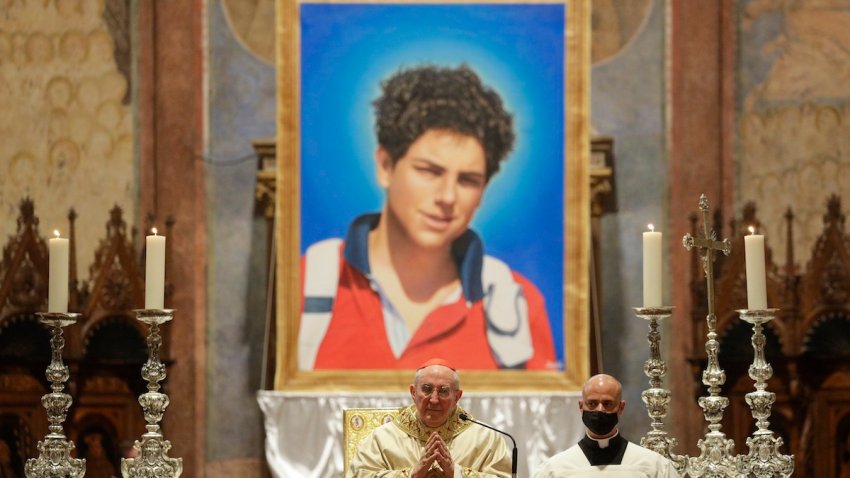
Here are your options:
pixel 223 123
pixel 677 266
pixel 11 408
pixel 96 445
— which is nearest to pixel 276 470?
pixel 96 445

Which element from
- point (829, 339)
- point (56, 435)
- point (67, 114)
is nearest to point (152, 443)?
point (56, 435)

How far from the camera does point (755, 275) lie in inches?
238

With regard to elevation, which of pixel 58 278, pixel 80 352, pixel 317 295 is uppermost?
pixel 58 278

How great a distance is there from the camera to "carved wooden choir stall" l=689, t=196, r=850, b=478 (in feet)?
31.8

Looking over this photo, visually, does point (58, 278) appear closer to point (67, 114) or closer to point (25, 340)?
point (25, 340)

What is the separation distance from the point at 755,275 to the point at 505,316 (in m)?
4.29

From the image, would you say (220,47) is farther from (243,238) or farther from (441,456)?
(441,456)

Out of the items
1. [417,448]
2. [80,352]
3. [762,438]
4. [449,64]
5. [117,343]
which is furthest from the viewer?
[449,64]

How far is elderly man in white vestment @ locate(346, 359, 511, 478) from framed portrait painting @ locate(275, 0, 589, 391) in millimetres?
3570

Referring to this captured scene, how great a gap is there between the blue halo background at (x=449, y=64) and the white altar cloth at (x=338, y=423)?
2.96 ft

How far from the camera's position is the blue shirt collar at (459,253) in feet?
33.7

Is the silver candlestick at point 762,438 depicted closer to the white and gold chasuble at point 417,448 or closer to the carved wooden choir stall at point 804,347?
the white and gold chasuble at point 417,448

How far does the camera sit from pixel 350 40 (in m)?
10.4

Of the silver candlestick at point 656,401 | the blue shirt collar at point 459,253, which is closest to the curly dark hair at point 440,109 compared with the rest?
the blue shirt collar at point 459,253
